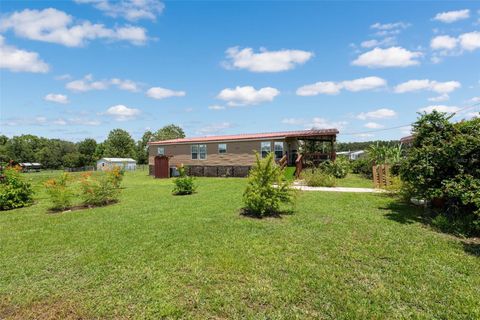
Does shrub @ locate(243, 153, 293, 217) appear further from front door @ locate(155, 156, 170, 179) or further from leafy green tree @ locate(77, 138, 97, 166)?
leafy green tree @ locate(77, 138, 97, 166)

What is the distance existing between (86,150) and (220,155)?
5910cm

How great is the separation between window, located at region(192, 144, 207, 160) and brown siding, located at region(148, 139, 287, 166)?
312mm

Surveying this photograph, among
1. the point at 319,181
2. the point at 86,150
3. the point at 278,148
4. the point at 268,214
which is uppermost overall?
the point at 86,150

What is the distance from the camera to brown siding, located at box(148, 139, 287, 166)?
1998 centimetres

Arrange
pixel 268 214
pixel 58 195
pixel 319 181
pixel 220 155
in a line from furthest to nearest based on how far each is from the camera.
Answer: pixel 220 155 < pixel 319 181 < pixel 58 195 < pixel 268 214

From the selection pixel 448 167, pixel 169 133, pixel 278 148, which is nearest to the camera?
pixel 448 167

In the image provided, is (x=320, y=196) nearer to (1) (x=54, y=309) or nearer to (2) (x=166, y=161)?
(1) (x=54, y=309)

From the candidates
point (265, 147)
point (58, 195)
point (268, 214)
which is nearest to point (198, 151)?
point (265, 147)

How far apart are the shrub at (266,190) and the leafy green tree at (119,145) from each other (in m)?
63.4

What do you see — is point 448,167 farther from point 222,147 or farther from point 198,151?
point 198,151

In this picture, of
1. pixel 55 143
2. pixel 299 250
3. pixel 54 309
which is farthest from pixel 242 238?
pixel 55 143

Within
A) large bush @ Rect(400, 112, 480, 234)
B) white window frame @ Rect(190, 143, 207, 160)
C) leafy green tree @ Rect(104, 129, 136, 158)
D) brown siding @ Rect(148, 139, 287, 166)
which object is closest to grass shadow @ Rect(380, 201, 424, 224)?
large bush @ Rect(400, 112, 480, 234)

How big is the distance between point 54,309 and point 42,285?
79cm

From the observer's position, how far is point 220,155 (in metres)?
21.4
